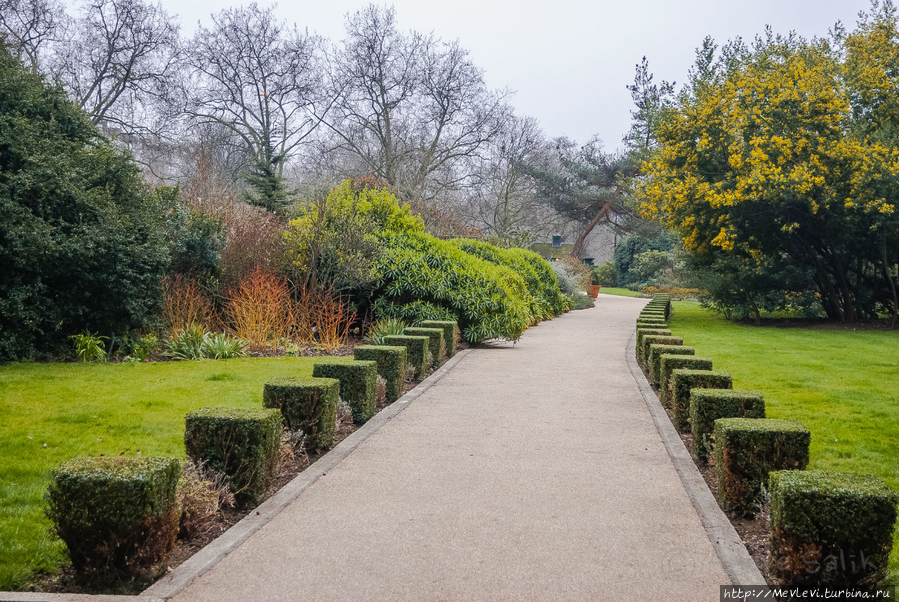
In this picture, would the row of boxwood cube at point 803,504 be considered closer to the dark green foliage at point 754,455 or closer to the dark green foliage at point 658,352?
the dark green foliage at point 754,455

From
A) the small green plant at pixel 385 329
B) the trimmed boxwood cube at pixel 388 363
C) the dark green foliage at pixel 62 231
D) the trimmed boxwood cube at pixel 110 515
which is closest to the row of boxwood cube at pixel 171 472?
the trimmed boxwood cube at pixel 110 515

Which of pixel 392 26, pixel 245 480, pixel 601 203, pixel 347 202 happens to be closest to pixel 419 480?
pixel 245 480

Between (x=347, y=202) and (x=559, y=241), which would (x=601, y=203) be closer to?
(x=559, y=241)

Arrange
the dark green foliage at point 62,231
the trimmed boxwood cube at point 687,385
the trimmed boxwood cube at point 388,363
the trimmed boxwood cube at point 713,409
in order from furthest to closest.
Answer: the dark green foliage at point 62,231 < the trimmed boxwood cube at point 388,363 < the trimmed boxwood cube at point 687,385 < the trimmed boxwood cube at point 713,409

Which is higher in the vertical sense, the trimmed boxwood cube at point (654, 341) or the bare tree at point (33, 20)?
the bare tree at point (33, 20)

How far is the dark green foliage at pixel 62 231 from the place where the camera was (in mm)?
9141

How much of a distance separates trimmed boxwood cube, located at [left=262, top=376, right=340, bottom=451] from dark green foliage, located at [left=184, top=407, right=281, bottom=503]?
1063 millimetres

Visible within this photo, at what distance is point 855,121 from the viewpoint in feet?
57.1

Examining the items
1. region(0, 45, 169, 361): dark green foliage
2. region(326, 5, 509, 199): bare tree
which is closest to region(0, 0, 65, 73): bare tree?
region(326, 5, 509, 199): bare tree

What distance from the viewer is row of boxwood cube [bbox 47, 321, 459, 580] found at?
3.07m

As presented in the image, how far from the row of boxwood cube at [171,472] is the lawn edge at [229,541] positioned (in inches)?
4.8

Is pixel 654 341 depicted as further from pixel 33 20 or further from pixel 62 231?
pixel 33 20

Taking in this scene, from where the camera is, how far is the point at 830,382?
891 cm

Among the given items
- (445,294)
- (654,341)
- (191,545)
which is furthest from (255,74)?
(191,545)
